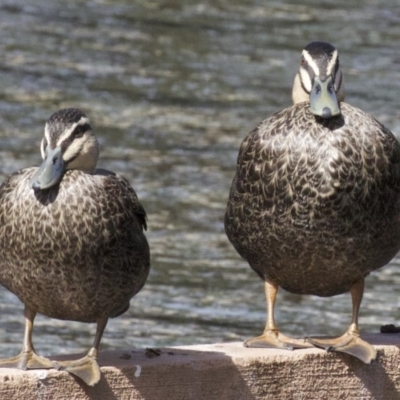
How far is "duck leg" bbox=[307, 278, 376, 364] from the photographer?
5922 mm

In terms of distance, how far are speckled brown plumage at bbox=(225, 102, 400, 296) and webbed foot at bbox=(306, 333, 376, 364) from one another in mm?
249

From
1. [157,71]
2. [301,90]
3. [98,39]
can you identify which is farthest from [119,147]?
[301,90]

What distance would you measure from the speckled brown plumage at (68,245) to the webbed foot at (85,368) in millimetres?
187

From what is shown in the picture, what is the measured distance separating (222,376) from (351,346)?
0.55 m

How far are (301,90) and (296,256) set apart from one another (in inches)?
27.4

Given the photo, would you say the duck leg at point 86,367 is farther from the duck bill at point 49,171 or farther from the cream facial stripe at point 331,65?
the cream facial stripe at point 331,65

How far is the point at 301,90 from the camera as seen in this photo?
239 inches

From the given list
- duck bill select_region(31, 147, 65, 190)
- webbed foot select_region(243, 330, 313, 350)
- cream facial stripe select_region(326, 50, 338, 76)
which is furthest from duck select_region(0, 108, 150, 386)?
cream facial stripe select_region(326, 50, 338, 76)

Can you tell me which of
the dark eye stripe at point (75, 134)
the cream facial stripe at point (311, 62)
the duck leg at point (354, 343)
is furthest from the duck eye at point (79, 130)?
the duck leg at point (354, 343)

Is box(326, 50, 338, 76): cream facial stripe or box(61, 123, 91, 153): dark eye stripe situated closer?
box(61, 123, 91, 153): dark eye stripe

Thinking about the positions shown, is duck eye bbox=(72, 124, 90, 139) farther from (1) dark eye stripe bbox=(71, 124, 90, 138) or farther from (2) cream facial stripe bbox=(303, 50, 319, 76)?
(2) cream facial stripe bbox=(303, 50, 319, 76)

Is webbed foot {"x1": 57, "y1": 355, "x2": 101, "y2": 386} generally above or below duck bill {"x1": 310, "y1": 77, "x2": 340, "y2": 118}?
below

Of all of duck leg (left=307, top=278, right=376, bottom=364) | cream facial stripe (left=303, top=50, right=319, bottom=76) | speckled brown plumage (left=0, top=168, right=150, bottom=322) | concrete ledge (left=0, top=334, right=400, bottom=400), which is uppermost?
cream facial stripe (left=303, top=50, right=319, bottom=76)

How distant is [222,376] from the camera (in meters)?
5.79
